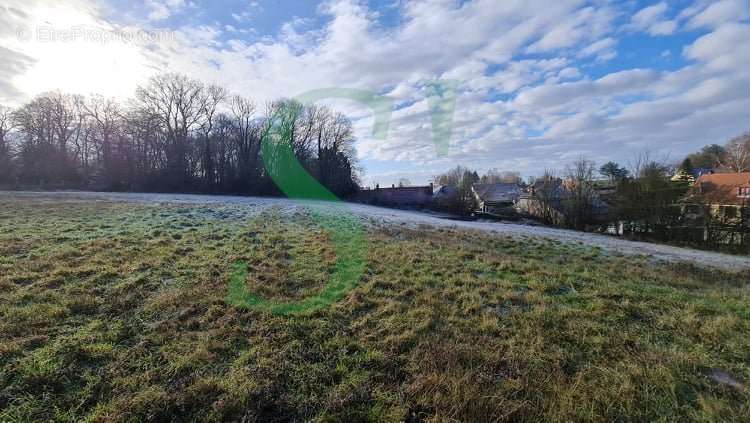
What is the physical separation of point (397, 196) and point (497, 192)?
19269 mm

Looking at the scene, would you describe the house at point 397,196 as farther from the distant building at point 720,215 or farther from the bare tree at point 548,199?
the distant building at point 720,215

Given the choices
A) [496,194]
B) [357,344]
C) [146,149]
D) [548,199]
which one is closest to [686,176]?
[548,199]

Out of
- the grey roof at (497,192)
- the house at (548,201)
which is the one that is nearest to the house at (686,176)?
the house at (548,201)

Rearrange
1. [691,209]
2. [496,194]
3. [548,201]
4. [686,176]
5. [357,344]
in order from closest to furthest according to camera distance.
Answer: [357,344] → [691,209] → [548,201] → [686,176] → [496,194]

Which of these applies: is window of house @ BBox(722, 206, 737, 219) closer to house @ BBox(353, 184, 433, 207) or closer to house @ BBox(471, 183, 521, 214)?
house @ BBox(471, 183, 521, 214)

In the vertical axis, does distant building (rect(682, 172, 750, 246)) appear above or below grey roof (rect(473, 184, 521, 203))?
below

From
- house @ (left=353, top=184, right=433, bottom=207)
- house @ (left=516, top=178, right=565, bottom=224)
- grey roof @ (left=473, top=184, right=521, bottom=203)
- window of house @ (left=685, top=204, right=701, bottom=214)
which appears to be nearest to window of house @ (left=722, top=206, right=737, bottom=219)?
window of house @ (left=685, top=204, right=701, bottom=214)

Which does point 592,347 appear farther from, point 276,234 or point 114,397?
point 276,234

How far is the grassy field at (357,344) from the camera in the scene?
2477 mm

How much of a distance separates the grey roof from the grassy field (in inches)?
1713

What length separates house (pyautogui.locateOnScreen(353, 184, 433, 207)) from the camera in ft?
144

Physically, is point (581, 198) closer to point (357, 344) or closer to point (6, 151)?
A: point (357, 344)

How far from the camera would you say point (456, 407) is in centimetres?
244

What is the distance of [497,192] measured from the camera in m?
51.2
